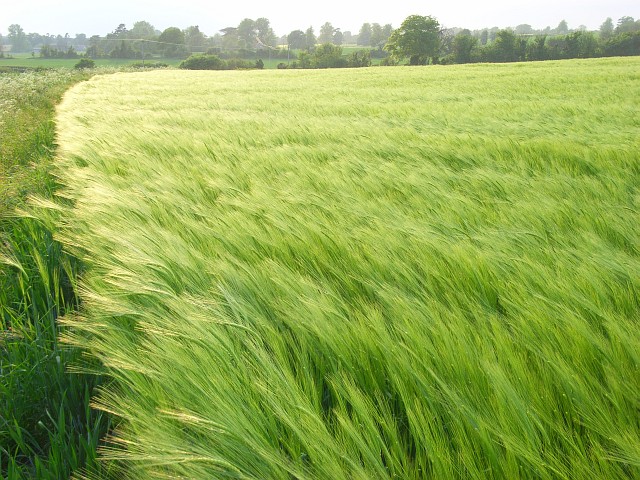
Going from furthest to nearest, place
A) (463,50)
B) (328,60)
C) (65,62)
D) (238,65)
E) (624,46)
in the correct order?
(65,62), (238,65), (328,60), (463,50), (624,46)

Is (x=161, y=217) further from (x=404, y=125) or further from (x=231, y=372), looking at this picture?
(x=404, y=125)

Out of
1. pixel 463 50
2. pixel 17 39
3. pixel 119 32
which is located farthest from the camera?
pixel 17 39

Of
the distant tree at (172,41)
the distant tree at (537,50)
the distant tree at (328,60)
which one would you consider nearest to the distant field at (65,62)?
the distant tree at (172,41)

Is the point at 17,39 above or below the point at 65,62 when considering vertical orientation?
above

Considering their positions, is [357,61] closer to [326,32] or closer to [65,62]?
[65,62]

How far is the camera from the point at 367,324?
3.01ft

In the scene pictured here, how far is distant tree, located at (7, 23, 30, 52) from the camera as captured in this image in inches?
5276

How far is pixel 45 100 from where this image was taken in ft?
34.7

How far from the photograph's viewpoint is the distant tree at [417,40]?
51031 millimetres

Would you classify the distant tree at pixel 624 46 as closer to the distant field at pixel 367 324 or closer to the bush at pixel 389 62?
the bush at pixel 389 62

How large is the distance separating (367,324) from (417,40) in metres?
56.8

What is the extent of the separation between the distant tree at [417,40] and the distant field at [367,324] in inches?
2156

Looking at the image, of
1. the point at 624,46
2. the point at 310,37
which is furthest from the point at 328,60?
the point at 310,37

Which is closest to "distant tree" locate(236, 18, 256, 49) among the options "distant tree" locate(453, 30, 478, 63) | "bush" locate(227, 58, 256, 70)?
"bush" locate(227, 58, 256, 70)
